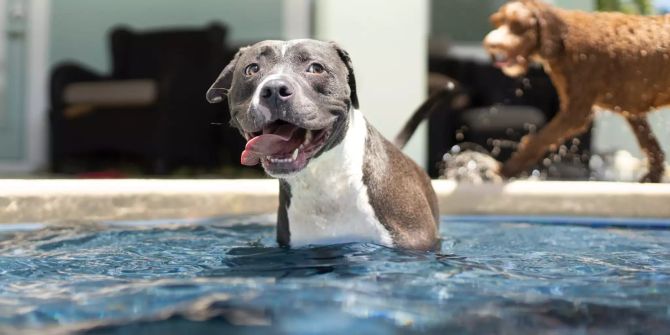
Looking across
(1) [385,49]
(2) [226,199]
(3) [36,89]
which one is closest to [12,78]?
(3) [36,89]

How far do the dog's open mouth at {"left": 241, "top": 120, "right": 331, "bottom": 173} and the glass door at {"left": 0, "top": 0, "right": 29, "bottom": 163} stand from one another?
5.27m

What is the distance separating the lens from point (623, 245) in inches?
131

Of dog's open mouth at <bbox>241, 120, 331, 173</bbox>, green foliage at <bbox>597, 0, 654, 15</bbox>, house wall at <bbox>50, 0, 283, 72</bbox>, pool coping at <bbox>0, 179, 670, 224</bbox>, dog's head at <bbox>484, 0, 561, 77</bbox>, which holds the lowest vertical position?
pool coping at <bbox>0, 179, 670, 224</bbox>

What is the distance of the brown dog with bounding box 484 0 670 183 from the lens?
4.49 m

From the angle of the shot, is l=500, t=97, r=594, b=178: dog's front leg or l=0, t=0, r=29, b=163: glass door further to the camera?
l=0, t=0, r=29, b=163: glass door

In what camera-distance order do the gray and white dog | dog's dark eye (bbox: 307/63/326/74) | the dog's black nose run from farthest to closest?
dog's dark eye (bbox: 307/63/326/74), the gray and white dog, the dog's black nose

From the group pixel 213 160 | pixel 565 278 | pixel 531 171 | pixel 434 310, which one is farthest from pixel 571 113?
pixel 213 160

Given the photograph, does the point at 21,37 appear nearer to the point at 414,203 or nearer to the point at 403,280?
the point at 414,203

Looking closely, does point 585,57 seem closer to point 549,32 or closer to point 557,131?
point 549,32

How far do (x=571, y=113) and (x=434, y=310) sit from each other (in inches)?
116

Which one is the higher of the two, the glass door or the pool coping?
the glass door

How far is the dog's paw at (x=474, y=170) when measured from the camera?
4660 millimetres

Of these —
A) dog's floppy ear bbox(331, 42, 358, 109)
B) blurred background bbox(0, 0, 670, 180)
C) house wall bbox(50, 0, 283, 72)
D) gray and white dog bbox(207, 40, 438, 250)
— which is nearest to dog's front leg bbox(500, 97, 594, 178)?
gray and white dog bbox(207, 40, 438, 250)

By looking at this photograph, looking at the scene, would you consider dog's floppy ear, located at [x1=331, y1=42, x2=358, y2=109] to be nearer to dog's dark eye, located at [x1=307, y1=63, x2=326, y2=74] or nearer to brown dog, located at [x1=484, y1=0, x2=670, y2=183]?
dog's dark eye, located at [x1=307, y1=63, x2=326, y2=74]
